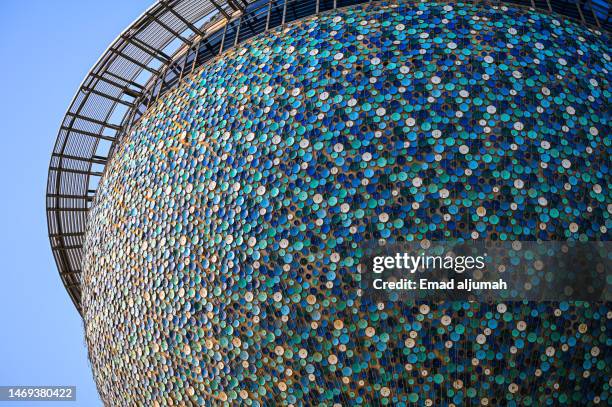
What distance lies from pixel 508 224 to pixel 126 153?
7203mm

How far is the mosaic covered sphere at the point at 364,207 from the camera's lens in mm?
11445

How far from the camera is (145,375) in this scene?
1360 centimetres

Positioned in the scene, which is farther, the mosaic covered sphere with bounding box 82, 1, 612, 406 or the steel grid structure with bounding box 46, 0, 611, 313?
the steel grid structure with bounding box 46, 0, 611, 313

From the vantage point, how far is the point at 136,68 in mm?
17969

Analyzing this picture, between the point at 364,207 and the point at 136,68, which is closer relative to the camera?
the point at 364,207

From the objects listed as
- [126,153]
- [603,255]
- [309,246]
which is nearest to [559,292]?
[603,255]

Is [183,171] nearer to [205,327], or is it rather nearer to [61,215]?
[205,327]

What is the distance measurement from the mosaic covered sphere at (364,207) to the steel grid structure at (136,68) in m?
1.27

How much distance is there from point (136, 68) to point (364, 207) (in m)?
8.24

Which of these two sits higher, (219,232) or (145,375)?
(219,232)

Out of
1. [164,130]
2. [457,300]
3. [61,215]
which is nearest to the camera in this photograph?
[457,300]

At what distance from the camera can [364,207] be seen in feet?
38.4

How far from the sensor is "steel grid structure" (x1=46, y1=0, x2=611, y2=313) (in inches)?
591

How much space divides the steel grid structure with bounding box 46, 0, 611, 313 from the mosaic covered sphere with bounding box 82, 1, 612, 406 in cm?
127
